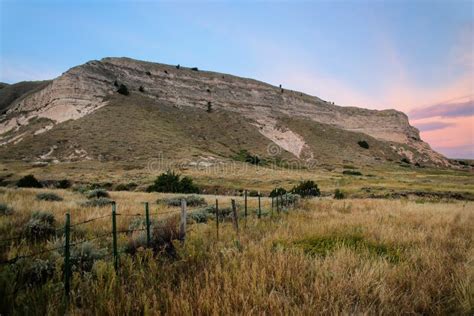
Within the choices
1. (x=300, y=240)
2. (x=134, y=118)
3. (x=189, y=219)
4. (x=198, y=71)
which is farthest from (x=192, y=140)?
(x=300, y=240)

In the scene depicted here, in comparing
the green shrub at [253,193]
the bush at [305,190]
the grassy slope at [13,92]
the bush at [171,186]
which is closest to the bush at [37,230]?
the bush at [305,190]

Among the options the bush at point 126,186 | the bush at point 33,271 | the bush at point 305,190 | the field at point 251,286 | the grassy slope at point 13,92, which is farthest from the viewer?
the grassy slope at point 13,92

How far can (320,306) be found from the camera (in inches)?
129

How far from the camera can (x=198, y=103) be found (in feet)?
268

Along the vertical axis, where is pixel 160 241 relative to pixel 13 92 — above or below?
below

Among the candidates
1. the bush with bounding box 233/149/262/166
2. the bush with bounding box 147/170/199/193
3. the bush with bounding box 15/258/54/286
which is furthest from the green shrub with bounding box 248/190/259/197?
the bush with bounding box 233/149/262/166

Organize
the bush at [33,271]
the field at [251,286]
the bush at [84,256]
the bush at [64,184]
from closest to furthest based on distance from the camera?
the field at [251,286], the bush at [33,271], the bush at [84,256], the bush at [64,184]

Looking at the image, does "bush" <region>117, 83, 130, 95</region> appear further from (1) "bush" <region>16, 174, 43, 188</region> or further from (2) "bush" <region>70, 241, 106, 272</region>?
(2) "bush" <region>70, 241, 106, 272</region>

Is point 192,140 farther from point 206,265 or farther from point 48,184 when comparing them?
point 206,265

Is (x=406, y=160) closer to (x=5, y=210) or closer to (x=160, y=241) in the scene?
(x=160, y=241)

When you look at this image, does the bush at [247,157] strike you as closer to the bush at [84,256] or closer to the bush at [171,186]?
the bush at [171,186]

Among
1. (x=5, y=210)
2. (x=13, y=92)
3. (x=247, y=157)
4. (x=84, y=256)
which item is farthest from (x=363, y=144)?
(x=13, y=92)

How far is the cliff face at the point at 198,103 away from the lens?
61.8 meters

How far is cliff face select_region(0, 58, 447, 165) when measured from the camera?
61781 millimetres
